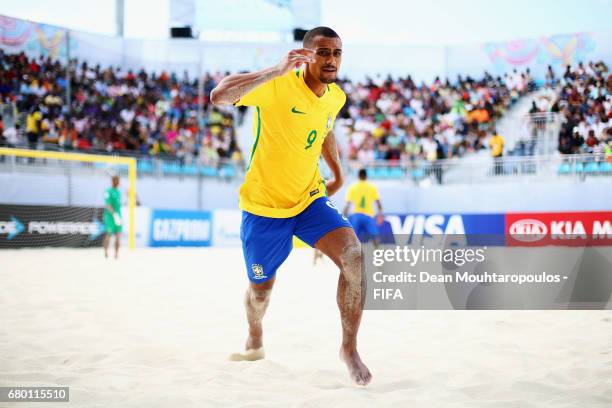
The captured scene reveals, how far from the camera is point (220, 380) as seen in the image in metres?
3.44

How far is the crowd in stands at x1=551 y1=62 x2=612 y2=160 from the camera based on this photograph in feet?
61.3

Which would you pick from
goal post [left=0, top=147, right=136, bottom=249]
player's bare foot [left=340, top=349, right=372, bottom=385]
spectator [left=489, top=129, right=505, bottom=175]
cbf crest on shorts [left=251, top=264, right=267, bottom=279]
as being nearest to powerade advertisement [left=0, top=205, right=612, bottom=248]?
goal post [left=0, top=147, right=136, bottom=249]

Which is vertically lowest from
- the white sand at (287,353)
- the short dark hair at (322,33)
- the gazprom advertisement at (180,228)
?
the gazprom advertisement at (180,228)

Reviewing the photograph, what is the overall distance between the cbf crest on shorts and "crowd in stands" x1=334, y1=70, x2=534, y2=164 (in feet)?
59.0

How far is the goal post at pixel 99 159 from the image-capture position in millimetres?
16719

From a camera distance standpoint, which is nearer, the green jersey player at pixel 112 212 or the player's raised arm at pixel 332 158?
the player's raised arm at pixel 332 158

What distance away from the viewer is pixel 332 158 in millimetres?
4199

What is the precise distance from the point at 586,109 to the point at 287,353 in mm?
18753

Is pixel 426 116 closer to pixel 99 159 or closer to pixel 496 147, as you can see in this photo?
pixel 496 147

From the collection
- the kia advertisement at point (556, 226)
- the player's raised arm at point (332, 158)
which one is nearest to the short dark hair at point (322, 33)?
the player's raised arm at point (332, 158)

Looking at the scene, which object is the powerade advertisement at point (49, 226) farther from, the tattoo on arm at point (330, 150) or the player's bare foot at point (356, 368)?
the player's bare foot at point (356, 368)

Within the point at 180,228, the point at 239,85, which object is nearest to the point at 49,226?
the point at 180,228

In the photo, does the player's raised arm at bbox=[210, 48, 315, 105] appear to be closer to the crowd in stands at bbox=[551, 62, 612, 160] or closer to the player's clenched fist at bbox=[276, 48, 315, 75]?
the player's clenched fist at bbox=[276, 48, 315, 75]

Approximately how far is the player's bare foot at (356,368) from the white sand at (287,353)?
5cm
